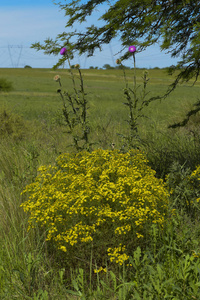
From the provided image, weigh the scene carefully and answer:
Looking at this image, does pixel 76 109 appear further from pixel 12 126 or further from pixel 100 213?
pixel 12 126

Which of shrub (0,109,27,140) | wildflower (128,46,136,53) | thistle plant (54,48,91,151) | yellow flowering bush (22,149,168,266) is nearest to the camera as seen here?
yellow flowering bush (22,149,168,266)

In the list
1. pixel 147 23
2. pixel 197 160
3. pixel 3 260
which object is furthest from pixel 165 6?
pixel 3 260

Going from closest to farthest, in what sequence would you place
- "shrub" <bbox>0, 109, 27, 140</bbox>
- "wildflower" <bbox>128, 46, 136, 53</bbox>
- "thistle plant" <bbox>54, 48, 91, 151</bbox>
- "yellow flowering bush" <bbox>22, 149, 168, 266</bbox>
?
"yellow flowering bush" <bbox>22, 149, 168, 266</bbox>
"wildflower" <bbox>128, 46, 136, 53</bbox>
"thistle plant" <bbox>54, 48, 91, 151</bbox>
"shrub" <bbox>0, 109, 27, 140</bbox>

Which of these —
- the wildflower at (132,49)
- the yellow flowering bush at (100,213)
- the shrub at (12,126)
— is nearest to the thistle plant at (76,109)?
the wildflower at (132,49)

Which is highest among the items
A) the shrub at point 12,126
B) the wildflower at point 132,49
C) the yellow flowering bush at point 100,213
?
the wildflower at point 132,49

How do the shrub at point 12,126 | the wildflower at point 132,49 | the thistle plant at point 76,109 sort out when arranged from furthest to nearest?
the shrub at point 12,126
the thistle plant at point 76,109
the wildflower at point 132,49

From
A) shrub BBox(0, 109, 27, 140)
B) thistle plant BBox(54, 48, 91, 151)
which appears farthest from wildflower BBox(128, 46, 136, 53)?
shrub BBox(0, 109, 27, 140)

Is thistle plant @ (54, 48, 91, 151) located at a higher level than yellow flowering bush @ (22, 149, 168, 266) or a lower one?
higher

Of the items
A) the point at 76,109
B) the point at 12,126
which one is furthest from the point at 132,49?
the point at 12,126

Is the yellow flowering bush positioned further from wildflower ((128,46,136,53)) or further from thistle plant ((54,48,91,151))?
wildflower ((128,46,136,53))

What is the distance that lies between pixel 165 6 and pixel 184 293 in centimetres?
308

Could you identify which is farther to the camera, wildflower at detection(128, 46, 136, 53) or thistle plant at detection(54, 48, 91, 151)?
thistle plant at detection(54, 48, 91, 151)

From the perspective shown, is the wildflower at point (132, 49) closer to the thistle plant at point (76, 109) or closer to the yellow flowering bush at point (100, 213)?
the thistle plant at point (76, 109)

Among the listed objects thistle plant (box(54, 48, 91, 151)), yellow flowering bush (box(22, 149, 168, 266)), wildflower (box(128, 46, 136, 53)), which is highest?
wildflower (box(128, 46, 136, 53))
